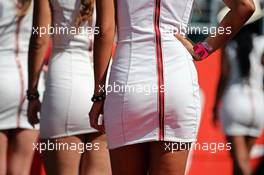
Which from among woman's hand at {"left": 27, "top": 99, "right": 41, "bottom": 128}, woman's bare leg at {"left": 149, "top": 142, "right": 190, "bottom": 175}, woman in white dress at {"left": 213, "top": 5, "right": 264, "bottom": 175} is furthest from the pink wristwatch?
woman in white dress at {"left": 213, "top": 5, "right": 264, "bottom": 175}

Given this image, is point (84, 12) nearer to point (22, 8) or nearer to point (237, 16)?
point (22, 8)

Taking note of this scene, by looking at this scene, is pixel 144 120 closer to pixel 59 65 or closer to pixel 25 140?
pixel 59 65

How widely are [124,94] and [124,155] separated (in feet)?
0.78

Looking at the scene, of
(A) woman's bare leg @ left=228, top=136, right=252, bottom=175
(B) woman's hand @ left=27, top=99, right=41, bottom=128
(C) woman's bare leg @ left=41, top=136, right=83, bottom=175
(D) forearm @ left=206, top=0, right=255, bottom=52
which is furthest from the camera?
(A) woman's bare leg @ left=228, top=136, right=252, bottom=175

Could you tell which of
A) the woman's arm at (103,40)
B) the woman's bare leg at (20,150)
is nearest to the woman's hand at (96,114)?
the woman's arm at (103,40)

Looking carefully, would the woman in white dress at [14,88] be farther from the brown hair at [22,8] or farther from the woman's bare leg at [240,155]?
the woman's bare leg at [240,155]

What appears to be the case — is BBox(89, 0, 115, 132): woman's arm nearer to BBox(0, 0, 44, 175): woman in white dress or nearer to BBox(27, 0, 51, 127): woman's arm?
BBox(27, 0, 51, 127): woman's arm

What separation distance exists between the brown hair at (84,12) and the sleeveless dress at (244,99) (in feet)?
8.13

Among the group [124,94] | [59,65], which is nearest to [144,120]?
[124,94]

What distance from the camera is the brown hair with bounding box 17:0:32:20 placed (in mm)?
5391

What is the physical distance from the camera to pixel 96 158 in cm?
464

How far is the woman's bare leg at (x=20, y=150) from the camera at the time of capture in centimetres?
546

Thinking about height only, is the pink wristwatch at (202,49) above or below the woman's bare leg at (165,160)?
above

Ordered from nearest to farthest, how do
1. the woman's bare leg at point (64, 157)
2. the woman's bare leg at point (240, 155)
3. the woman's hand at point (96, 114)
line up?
the woman's hand at point (96, 114) < the woman's bare leg at point (64, 157) < the woman's bare leg at point (240, 155)
